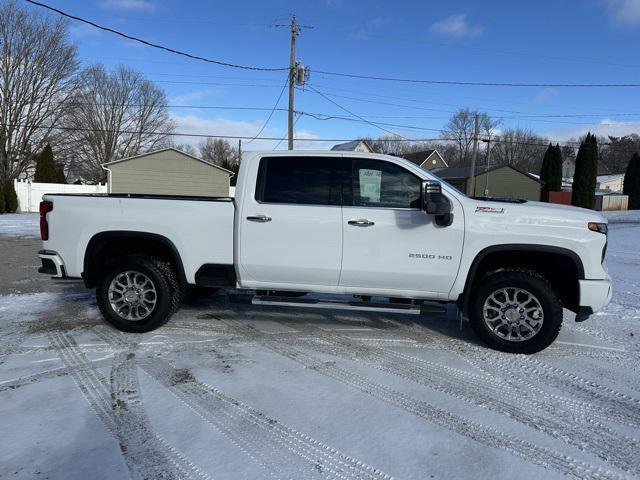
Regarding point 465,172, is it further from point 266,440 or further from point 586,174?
point 266,440

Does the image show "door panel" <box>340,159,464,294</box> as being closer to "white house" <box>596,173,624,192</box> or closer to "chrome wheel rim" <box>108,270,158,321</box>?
"chrome wheel rim" <box>108,270,158,321</box>

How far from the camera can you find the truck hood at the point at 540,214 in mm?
4363

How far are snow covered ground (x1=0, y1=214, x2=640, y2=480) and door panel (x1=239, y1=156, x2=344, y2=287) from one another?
774 mm

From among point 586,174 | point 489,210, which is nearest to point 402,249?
point 489,210

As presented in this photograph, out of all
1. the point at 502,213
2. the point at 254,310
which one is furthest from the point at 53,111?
the point at 502,213

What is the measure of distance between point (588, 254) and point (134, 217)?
15.0 feet

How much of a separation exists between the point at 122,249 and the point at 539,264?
4.54 m

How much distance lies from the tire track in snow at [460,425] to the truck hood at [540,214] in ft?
6.53

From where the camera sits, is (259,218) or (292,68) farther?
(292,68)

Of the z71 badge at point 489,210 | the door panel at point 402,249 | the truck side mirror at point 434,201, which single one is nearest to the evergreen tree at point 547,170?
the z71 badge at point 489,210

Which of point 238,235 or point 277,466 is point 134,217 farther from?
point 277,466

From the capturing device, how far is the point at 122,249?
521 centimetres

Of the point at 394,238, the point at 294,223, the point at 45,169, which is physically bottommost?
the point at 394,238

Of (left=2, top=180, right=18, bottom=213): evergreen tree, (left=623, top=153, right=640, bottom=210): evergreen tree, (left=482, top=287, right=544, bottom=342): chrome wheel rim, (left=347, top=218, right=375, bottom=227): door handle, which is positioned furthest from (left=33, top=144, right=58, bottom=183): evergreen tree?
(left=623, top=153, right=640, bottom=210): evergreen tree
